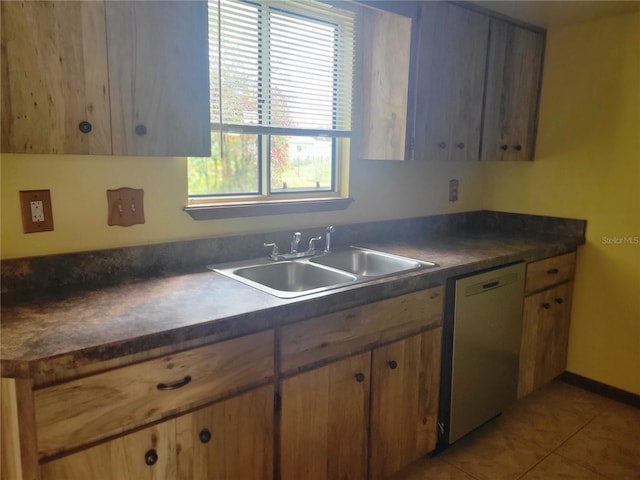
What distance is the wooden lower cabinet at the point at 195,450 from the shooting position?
3.82 feet

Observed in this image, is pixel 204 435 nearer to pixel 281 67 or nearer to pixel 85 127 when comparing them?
pixel 85 127

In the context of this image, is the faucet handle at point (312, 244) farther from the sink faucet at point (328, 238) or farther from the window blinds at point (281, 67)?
the window blinds at point (281, 67)

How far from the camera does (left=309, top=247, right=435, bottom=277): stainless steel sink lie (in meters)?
2.12

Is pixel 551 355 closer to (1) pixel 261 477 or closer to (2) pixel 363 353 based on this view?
(2) pixel 363 353

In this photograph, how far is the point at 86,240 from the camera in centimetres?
164

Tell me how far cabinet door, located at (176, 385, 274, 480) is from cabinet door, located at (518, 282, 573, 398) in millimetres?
1562

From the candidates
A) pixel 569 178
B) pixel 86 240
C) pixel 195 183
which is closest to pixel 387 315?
pixel 195 183

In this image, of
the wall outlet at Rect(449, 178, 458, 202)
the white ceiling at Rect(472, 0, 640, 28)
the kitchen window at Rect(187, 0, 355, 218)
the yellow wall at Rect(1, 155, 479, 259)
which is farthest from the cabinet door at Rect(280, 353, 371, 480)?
the white ceiling at Rect(472, 0, 640, 28)

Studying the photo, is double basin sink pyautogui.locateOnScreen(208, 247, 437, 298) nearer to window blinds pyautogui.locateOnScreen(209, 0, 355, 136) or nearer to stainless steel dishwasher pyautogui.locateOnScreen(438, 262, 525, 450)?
stainless steel dishwasher pyautogui.locateOnScreen(438, 262, 525, 450)

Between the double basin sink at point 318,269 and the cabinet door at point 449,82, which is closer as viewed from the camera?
the double basin sink at point 318,269

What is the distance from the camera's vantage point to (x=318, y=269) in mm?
1979

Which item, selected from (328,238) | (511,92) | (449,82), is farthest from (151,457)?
(511,92)

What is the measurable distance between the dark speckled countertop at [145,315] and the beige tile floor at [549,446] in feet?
2.87

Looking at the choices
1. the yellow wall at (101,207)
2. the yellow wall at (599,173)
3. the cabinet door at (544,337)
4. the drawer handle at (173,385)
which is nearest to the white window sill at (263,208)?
the yellow wall at (101,207)
